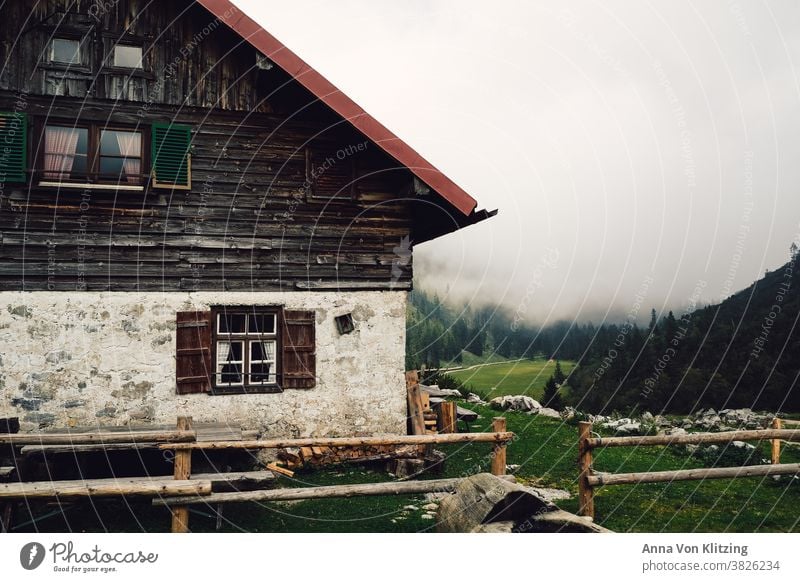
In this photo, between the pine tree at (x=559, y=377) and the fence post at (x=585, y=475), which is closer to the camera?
the fence post at (x=585, y=475)

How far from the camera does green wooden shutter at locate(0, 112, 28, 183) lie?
357 inches

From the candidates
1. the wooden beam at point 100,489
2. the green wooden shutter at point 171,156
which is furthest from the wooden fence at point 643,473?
the green wooden shutter at point 171,156

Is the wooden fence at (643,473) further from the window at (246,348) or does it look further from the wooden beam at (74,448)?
the window at (246,348)

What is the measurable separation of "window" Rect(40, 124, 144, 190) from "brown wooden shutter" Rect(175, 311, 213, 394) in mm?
2169

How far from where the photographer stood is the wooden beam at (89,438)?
668 centimetres

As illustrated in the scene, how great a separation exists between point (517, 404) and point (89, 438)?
44.9 feet

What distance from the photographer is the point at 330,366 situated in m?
10.3

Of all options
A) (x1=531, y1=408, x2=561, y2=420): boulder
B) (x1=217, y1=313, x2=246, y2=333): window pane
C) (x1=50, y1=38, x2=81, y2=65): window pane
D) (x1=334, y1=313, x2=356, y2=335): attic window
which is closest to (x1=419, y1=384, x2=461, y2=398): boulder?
(x1=531, y1=408, x2=561, y2=420): boulder

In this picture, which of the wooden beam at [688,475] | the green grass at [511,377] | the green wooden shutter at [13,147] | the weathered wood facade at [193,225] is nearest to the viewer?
the wooden beam at [688,475]

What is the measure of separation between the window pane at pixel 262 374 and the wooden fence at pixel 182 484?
281cm

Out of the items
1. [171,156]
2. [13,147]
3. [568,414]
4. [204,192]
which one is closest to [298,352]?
[204,192]

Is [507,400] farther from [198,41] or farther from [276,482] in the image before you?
[198,41]

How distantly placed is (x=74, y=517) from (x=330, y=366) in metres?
4.22

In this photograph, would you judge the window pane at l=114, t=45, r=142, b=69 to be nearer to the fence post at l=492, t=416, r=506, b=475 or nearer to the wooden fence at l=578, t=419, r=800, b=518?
the fence post at l=492, t=416, r=506, b=475
